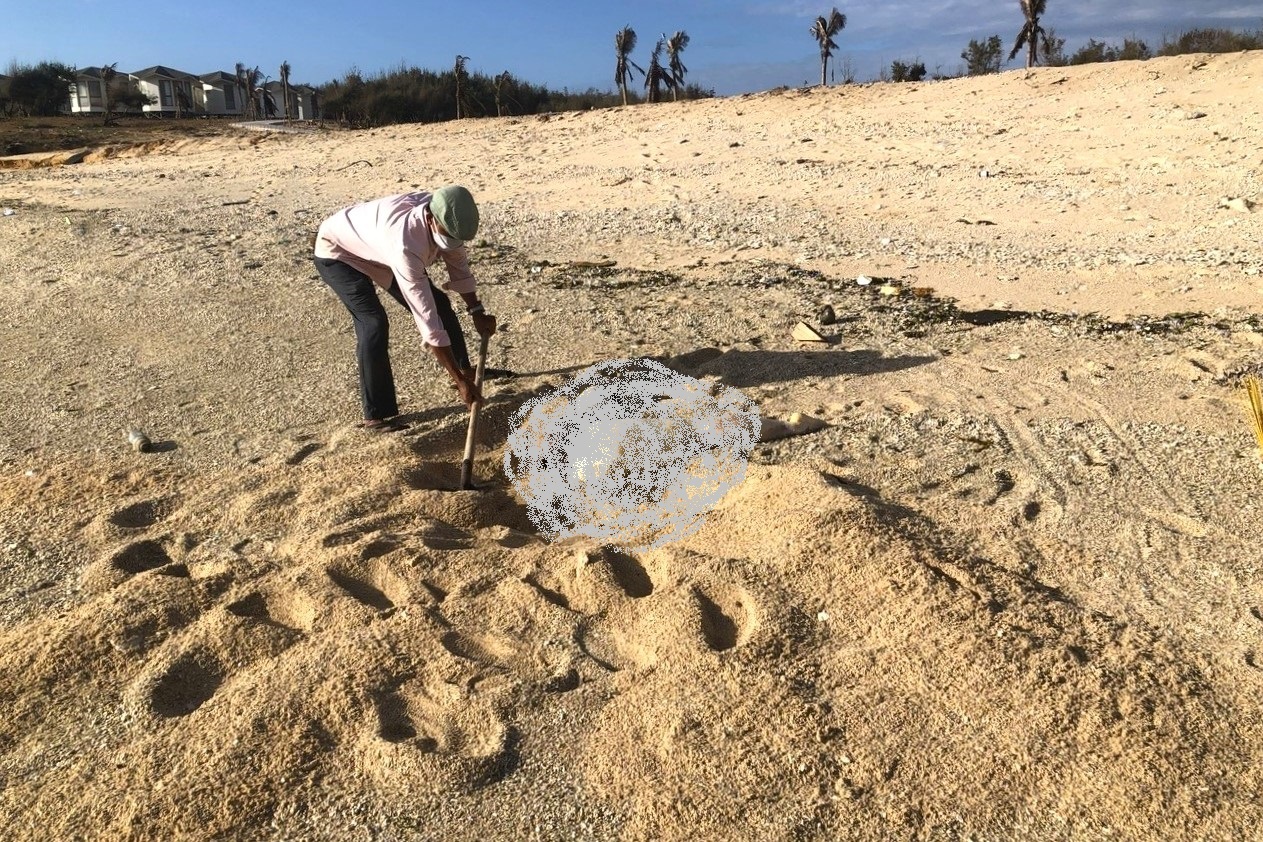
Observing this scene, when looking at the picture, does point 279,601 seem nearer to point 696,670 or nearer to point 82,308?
point 696,670

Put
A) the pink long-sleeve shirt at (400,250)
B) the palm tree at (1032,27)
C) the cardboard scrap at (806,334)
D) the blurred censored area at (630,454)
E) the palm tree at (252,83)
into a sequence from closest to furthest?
the blurred censored area at (630,454)
the pink long-sleeve shirt at (400,250)
the cardboard scrap at (806,334)
the palm tree at (1032,27)
the palm tree at (252,83)

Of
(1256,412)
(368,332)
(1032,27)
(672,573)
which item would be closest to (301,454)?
(368,332)

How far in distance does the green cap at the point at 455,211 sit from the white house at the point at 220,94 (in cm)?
3737

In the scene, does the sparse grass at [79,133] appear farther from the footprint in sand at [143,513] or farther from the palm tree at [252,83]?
the footprint in sand at [143,513]

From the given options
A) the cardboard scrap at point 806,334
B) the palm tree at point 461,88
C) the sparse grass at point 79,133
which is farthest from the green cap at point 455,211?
the palm tree at point 461,88

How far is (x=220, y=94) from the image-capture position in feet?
121

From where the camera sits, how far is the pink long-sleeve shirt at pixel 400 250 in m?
3.35

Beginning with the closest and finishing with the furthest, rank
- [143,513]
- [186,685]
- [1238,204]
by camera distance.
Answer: [186,685]
[143,513]
[1238,204]

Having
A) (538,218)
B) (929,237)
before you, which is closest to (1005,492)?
(929,237)

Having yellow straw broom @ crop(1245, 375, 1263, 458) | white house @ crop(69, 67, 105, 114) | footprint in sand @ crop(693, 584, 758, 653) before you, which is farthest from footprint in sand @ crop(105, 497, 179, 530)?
white house @ crop(69, 67, 105, 114)

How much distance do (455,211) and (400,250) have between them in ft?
1.02

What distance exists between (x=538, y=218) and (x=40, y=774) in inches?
256

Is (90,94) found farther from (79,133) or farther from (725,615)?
(725,615)

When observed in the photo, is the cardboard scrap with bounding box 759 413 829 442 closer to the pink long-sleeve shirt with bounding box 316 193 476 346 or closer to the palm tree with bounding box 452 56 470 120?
the pink long-sleeve shirt with bounding box 316 193 476 346
